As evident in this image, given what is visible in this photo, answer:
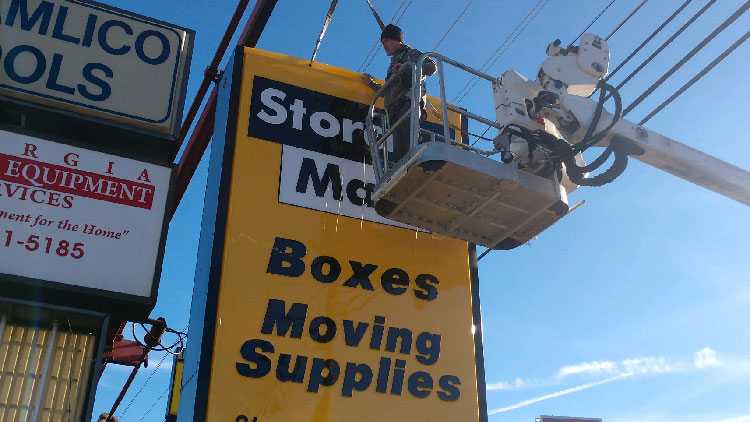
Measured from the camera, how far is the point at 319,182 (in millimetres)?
9977

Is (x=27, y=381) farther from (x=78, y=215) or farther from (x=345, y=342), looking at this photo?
(x=345, y=342)

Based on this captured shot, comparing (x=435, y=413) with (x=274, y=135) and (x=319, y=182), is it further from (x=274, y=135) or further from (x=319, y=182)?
(x=274, y=135)

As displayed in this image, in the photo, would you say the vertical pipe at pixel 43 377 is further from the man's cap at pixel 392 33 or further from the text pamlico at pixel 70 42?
the man's cap at pixel 392 33

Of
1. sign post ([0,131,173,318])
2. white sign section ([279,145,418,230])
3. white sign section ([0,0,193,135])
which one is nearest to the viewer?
sign post ([0,131,173,318])

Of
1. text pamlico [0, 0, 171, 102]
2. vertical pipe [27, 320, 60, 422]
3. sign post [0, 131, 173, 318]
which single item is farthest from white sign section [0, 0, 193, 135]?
vertical pipe [27, 320, 60, 422]

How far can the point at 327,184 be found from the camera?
32.9 feet

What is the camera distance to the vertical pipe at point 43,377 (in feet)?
25.0

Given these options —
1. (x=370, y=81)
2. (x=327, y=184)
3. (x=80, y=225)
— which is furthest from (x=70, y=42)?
(x=370, y=81)

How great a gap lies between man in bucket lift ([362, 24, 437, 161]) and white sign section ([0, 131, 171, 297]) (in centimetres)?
285

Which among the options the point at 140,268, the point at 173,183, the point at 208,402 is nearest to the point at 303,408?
the point at 208,402

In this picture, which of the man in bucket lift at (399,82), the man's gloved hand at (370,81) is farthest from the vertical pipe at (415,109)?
the man's gloved hand at (370,81)

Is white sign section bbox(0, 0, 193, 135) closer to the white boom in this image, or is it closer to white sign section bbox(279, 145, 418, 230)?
white sign section bbox(279, 145, 418, 230)

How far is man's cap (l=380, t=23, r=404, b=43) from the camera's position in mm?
10180

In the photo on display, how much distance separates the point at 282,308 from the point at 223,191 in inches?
63.2
